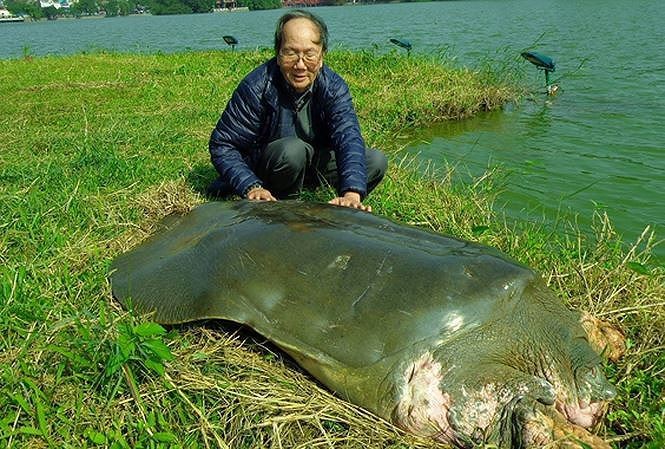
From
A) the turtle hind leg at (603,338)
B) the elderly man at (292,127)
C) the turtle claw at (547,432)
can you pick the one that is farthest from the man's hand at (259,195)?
the turtle claw at (547,432)

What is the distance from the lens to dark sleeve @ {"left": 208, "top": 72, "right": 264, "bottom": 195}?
11.4 ft

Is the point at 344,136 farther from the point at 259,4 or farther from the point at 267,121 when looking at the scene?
the point at 259,4

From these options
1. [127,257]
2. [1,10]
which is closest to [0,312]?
[127,257]

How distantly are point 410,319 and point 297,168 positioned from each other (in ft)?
6.19

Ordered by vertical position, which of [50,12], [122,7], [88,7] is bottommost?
[122,7]

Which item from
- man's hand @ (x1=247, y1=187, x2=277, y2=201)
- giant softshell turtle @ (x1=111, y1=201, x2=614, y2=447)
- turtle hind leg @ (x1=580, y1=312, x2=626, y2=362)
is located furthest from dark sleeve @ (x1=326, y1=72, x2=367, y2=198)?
turtle hind leg @ (x1=580, y1=312, x2=626, y2=362)

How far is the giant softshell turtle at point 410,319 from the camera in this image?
187 cm

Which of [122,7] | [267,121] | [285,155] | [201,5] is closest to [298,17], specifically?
[267,121]

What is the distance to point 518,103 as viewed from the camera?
27.9ft

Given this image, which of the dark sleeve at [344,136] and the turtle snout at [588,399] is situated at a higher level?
the dark sleeve at [344,136]

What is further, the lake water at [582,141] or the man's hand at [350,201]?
the lake water at [582,141]

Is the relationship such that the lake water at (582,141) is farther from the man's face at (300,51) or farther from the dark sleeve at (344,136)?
the man's face at (300,51)

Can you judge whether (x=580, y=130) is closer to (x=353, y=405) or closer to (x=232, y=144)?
(x=232, y=144)

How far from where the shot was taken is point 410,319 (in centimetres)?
198
